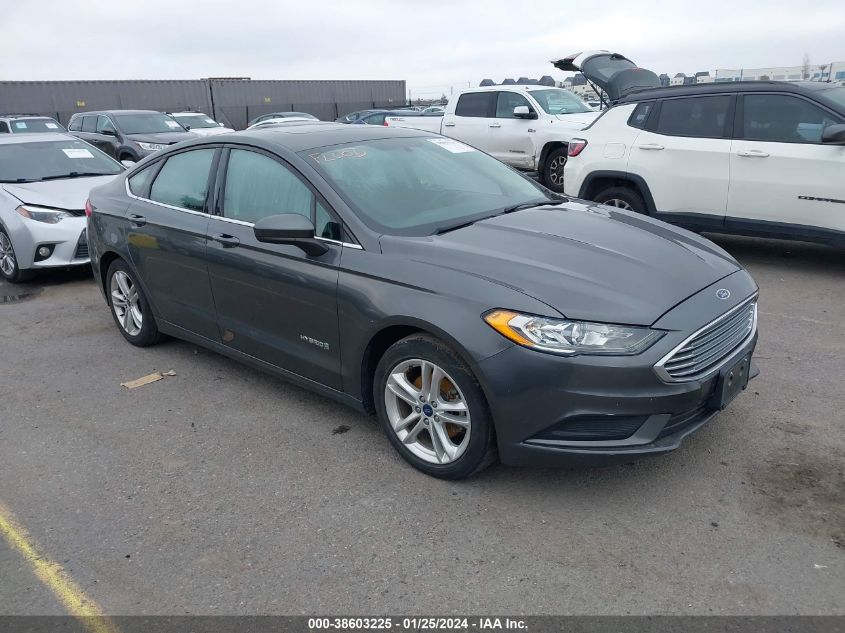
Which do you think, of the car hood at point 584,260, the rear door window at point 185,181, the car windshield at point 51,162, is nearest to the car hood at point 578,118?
the car windshield at point 51,162

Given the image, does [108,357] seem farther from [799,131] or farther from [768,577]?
[799,131]

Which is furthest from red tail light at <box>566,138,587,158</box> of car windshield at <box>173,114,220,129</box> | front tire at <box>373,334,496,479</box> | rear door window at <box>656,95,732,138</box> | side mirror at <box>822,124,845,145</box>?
car windshield at <box>173,114,220,129</box>

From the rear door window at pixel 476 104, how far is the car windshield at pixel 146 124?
7179 mm

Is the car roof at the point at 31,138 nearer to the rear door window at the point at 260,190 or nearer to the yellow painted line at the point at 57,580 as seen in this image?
the rear door window at the point at 260,190

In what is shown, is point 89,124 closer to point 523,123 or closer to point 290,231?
point 523,123

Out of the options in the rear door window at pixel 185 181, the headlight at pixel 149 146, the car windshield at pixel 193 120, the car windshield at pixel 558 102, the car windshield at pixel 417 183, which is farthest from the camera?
the car windshield at pixel 193 120

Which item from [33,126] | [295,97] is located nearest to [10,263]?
[33,126]

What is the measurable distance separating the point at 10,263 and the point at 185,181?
4.00m

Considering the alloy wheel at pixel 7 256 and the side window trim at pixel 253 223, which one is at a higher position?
the side window trim at pixel 253 223

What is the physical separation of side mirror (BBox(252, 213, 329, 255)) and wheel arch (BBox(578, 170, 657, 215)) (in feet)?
15.8

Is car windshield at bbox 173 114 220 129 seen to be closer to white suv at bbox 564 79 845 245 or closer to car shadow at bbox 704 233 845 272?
white suv at bbox 564 79 845 245

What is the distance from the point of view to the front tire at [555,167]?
39.3 feet

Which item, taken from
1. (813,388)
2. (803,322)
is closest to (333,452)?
(813,388)

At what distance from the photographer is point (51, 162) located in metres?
8.59
